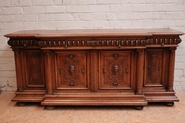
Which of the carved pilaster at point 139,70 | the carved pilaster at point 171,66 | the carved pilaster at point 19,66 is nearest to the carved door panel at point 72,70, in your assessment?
the carved pilaster at point 19,66

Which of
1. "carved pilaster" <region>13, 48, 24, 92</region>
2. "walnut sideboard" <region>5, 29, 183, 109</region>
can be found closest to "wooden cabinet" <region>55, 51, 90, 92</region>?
"walnut sideboard" <region>5, 29, 183, 109</region>

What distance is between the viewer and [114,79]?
7.65ft

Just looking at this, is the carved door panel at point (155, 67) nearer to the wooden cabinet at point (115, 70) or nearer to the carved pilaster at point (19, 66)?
the wooden cabinet at point (115, 70)

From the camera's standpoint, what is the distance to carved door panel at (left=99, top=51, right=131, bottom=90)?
227cm

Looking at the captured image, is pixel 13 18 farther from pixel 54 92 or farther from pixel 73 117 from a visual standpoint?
pixel 73 117

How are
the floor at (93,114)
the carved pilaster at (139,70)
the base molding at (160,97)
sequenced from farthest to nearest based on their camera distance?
the base molding at (160,97) < the carved pilaster at (139,70) < the floor at (93,114)

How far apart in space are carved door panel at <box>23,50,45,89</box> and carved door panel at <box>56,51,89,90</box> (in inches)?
8.1

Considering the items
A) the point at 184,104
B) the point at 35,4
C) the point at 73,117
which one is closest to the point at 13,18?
the point at 35,4

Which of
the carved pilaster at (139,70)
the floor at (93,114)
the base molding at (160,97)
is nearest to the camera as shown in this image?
the floor at (93,114)

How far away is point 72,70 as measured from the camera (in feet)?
7.58

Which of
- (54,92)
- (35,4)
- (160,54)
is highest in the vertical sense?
(35,4)

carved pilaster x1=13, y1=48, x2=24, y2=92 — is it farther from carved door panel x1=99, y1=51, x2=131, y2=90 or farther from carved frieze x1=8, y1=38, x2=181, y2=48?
carved door panel x1=99, y1=51, x2=131, y2=90

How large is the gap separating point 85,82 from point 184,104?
44.1 inches

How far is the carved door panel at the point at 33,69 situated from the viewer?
2.38 metres
